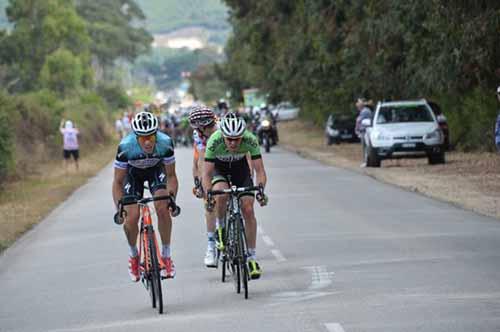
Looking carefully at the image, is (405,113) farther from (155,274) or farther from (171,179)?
(155,274)

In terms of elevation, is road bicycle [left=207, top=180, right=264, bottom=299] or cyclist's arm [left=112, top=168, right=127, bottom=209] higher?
cyclist's arm [left=112, top=168, right=127, bottom=209]

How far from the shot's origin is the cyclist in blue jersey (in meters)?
12.6

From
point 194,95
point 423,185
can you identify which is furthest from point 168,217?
point 194,95

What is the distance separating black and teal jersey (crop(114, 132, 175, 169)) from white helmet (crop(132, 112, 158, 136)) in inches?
11.8

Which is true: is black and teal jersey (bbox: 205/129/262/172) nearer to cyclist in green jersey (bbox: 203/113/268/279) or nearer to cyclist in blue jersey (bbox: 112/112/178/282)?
cyclist in green jersey (bbox: 203/113/268/279)

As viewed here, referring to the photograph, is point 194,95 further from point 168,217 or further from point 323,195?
point 168,217

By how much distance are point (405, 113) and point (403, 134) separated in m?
1.52

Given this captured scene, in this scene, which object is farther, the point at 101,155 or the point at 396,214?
the point at 101,155

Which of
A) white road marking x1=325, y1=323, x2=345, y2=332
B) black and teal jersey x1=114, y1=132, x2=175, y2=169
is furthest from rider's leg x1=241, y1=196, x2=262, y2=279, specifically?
white road marking x1=325, y1=323, x2=345, y2=332

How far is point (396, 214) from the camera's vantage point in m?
22.3

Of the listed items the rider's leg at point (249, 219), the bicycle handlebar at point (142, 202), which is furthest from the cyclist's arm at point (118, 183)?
the rider's leg at point (249, 219)

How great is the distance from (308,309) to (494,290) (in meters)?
1.93

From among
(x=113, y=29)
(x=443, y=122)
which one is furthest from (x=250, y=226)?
(x=113, y=29)

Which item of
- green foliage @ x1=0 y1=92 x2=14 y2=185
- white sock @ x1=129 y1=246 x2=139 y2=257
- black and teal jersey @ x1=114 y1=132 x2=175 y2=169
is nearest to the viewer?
black and teal jersey @ x1=114 y1=132 x2=175 y2=169
